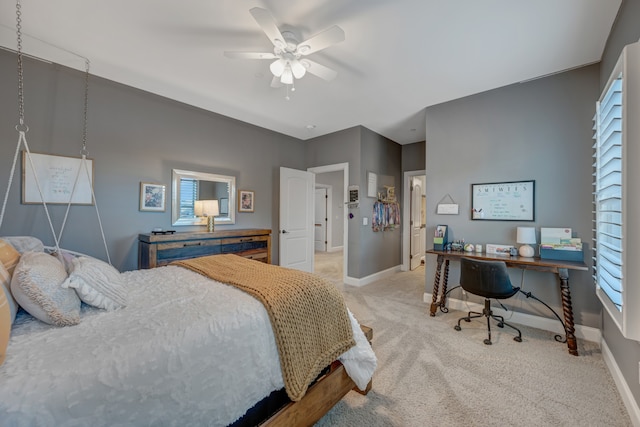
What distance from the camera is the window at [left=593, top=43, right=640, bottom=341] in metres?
1.25

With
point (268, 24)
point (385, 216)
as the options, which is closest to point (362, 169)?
point (385, 216)

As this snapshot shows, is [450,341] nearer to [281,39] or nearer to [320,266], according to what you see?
[281,39]

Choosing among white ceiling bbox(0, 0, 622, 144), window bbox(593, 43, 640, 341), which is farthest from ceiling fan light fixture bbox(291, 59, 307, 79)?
window bbox(593, 43, 640, 341)

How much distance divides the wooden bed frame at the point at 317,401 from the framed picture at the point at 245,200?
2948 mm

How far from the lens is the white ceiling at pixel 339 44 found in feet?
5.96

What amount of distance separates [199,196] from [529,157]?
4027mm

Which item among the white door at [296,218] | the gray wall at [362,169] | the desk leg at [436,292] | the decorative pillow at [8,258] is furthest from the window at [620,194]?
the white door at [296,218]

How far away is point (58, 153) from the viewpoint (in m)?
2.50

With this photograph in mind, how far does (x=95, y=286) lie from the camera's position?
3.97 ft

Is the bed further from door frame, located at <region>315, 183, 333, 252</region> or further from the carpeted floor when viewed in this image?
door frame, located at <region>315, 183, 333, 252</region>

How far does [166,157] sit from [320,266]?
371 cm

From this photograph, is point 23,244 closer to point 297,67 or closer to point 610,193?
point 297,67

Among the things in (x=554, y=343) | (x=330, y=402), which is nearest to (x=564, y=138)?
(x=554, y=343)

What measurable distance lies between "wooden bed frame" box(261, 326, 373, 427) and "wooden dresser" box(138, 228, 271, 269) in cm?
220
